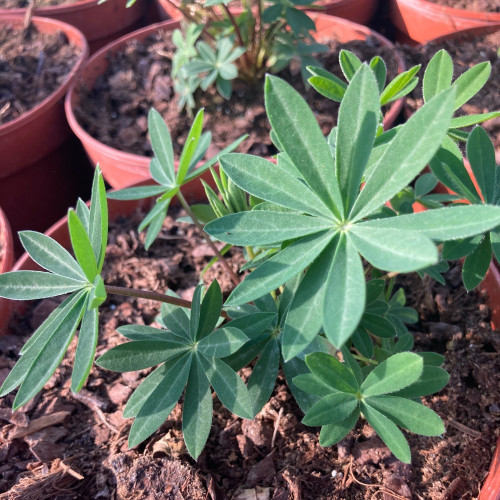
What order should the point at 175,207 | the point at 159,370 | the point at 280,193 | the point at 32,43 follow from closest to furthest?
1. the point at 280,193
2. the point at 159,370
3. the point at 175,207
4. the point at 32,43

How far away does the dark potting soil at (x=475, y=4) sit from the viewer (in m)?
2.20

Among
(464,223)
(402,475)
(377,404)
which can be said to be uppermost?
(464,223)

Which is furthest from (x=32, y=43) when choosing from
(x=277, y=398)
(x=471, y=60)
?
(x=277, y=398)

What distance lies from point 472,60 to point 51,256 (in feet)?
5.92

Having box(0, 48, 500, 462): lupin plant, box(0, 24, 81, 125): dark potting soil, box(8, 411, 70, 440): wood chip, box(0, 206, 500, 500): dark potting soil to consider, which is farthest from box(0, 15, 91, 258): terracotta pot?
box(0, 48, 500, 462): lupin plant

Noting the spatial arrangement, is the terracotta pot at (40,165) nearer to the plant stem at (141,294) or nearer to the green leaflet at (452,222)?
the plant stem at (141,294)

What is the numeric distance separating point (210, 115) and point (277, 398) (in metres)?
1.23

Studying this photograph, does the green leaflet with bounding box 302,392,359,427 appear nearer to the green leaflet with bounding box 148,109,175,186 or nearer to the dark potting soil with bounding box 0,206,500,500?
the dark potting soil with bounding box 0,206,500,500

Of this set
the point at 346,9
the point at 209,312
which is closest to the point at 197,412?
the point at 209,312

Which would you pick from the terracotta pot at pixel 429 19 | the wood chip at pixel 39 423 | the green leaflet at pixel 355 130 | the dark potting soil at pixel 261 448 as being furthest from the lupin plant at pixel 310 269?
the terracotta pot at pixel 429 19

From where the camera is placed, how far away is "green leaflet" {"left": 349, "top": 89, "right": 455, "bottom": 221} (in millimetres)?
551

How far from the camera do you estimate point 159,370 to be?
2.89 feet

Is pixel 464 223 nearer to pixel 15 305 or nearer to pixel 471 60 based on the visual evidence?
pixel 15 305

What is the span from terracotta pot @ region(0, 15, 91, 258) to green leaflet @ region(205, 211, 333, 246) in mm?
1437
